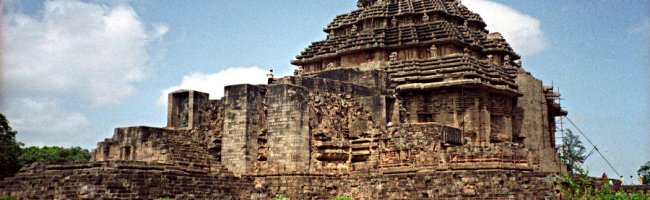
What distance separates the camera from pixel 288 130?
2772 cm

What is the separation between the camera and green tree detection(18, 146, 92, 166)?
48.2m

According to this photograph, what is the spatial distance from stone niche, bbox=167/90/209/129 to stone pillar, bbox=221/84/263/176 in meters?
1.71

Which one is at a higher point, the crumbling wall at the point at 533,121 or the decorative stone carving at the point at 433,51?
the decorative stone carving at the point at 433,51

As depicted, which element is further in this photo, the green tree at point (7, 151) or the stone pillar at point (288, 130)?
the green tree at point (7, 151)

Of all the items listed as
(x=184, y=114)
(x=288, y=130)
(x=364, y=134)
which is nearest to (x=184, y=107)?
(x=184, y=114)

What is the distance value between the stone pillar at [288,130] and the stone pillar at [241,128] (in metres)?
0.62

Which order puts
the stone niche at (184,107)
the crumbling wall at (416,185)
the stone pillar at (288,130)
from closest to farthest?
the crumbling wall at (416,185)
the stone pillar at (288,130)
the stone niche at (184,107)

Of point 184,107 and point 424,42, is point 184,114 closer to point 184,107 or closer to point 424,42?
point 184,107

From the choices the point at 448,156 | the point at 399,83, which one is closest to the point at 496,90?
the point at 399,83

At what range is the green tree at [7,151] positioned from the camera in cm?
3616

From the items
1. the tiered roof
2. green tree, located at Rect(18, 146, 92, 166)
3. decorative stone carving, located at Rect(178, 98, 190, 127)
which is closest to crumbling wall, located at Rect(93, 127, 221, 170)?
decorative stone carving, located at Rect(178, 98, 190, 127)

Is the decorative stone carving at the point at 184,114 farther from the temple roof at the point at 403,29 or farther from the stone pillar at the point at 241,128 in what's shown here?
the temple roof at the point at 403,29

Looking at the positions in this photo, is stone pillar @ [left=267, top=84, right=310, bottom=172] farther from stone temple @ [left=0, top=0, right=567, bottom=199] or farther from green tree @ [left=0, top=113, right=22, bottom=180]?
green tree @ [left=0, top=113, right=22, bottom=180]

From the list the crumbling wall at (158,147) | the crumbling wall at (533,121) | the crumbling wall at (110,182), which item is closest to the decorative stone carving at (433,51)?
the crumbling wall at (533,121)
